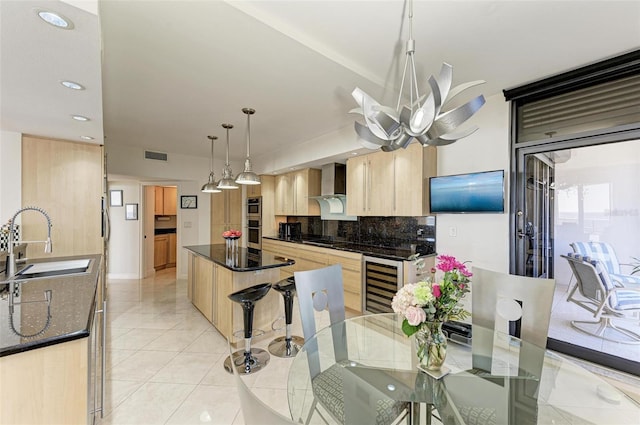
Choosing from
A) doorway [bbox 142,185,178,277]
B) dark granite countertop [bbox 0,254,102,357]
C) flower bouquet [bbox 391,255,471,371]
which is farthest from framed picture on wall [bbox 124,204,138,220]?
flower bouquet [bbox 391,255,471,371]

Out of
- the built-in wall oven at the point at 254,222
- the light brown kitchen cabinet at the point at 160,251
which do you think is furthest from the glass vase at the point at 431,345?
the light brown kitchen cabinet at the point at 160,251

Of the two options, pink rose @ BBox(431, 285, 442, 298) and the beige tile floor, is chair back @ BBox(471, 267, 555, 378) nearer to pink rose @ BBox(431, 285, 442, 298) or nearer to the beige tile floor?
pink rose @ BBox(431, 285, 442, 298)

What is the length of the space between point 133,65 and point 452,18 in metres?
2.48

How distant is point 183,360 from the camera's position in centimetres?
264

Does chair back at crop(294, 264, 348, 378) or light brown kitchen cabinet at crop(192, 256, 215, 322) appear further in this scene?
light brown kitchen cabinet at crop(192, 256, 215, 322)

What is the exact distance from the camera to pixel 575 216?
8.54ft

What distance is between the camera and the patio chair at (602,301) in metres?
2.37

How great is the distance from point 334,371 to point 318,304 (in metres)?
0.47

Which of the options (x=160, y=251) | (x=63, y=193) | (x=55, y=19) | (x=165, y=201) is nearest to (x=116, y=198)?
(x=165, y=201)

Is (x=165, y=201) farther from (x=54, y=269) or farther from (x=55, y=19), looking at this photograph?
(x=55, y=19)

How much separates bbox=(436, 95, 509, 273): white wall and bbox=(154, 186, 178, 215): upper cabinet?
6.31 metres

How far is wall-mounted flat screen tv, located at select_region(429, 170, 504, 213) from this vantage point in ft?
9.24

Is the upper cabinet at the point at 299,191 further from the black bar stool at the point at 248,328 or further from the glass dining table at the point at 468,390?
the glass dining table at the point at 468,390

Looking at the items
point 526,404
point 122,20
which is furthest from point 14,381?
point 526,404
